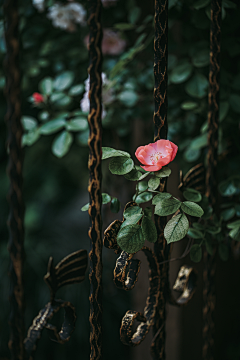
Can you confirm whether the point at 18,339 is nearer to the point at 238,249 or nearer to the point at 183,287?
the point at 183,287

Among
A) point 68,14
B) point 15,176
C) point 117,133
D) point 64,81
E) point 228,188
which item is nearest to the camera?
point 15,176

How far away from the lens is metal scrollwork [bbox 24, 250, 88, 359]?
421 mm

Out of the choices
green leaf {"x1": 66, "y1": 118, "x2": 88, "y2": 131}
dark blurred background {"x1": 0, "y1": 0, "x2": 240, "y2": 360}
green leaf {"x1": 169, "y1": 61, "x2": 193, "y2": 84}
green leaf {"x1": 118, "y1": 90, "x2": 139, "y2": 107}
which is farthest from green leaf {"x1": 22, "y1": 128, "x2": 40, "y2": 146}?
green leaf {"x1": 169, "y1": 61, "x2": 193, "y2": 84}

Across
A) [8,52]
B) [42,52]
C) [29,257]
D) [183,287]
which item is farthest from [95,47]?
[29,257]

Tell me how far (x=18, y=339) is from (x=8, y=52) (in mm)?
374

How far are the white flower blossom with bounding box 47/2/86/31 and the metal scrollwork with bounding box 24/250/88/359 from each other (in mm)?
894

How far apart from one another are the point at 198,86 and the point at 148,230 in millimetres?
535

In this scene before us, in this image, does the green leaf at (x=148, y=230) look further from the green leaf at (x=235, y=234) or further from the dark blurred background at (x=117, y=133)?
the dark blurred background at (x=117, y=133)

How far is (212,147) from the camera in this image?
0.56 metres

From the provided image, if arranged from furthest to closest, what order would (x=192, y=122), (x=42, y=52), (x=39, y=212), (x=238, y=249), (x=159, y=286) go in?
(x=39, y=212)
(x=42, y=52)
(x=192, y=122)
(x=238, y=249)
(x=159, y=286)

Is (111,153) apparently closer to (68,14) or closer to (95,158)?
(95,158)

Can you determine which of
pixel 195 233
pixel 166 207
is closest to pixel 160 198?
pixel 166 207

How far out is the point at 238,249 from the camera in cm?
70

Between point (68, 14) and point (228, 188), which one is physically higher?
point (68, 14)
